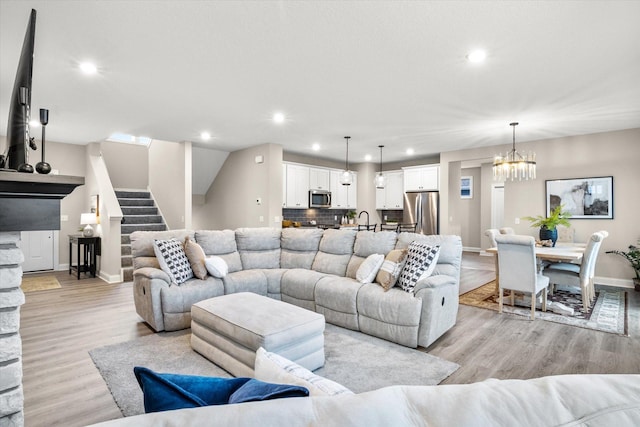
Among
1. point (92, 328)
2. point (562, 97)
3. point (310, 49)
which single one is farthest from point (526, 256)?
point (92, 328)

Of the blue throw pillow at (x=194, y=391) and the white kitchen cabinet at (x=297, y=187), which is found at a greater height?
the white kitchen cabinet at (x=297, y=187)

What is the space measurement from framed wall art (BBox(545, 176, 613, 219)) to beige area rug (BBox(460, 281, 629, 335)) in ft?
4.32

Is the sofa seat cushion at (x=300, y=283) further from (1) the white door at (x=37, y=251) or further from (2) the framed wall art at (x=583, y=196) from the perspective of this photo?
(1) the white door at (x=37, y=251)

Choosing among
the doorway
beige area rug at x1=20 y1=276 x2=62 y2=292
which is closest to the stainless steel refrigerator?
beige area rug at x1=20 y1=276 x2=62 y2=292

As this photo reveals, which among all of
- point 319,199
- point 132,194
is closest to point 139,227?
point 132,194

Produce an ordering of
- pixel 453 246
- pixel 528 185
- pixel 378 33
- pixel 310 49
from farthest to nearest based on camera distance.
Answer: pixel 528 185 → pixel 453 246 → pixel 310 49 → pixel 378 33

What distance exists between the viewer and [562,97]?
4004mm

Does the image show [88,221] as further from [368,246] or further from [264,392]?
[264,392]

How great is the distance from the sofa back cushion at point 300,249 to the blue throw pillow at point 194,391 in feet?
11.8

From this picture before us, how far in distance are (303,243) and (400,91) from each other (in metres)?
2.26

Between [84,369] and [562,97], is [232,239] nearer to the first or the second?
[84,369]

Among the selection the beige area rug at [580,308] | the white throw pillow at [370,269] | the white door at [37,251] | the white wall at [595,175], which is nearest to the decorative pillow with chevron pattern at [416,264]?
the white throw pillow at [370,269]

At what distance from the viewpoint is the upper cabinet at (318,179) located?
26.9ft

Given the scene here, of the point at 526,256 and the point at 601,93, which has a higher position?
the point at 601,93
